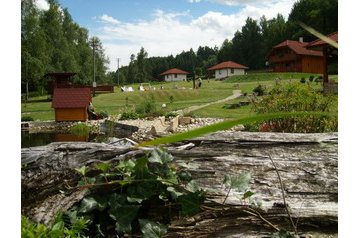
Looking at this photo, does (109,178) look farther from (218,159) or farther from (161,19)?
(161,19)

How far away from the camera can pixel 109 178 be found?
1.70 meters

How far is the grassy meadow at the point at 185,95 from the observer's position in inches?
84.3

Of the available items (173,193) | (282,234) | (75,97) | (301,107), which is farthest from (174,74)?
(301,107)

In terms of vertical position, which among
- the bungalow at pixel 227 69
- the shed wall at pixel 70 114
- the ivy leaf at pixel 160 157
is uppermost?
the bungalow at pixel 227 69

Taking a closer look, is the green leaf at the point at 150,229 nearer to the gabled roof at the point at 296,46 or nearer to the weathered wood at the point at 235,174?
the weathered wood at the point at 235,174

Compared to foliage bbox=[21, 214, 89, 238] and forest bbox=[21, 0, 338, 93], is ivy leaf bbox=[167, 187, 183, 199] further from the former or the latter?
forest bbox=[21, 0, 338, 93]

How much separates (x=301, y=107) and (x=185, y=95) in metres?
1.48

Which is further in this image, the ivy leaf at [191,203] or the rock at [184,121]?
the rock at [184,121]

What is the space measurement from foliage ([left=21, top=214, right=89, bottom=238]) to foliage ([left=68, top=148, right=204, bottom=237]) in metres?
0.04

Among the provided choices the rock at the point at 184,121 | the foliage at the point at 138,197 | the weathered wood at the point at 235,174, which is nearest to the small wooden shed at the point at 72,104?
the weathered wood at the point at 235,174

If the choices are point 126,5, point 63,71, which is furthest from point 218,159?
point 63,71

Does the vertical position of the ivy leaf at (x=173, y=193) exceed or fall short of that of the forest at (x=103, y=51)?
it falls short

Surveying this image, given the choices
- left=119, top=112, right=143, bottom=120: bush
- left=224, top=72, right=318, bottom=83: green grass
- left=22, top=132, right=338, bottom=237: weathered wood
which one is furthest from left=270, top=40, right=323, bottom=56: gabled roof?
left=119, top=112, right=143, bottom=120: bush

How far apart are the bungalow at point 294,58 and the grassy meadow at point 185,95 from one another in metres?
0.06
